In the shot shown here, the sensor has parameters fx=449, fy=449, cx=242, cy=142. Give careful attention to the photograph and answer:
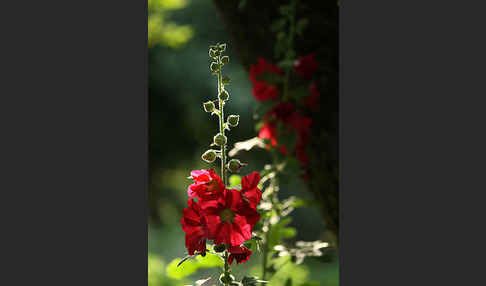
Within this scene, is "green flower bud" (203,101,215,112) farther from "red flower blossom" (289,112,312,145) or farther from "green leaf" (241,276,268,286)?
"red flower blossom" (289,112,312,145)

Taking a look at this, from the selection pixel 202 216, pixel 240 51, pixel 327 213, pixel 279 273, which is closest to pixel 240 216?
pixel 202 216

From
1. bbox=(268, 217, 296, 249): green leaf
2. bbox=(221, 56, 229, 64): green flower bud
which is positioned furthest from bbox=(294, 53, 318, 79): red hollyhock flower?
bbox=(221, 56, 229, 64): green flower bud

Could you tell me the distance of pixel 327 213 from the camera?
1294 mm

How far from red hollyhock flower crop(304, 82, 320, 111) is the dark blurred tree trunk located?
0.13ft

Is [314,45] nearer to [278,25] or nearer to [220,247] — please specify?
[278,25]

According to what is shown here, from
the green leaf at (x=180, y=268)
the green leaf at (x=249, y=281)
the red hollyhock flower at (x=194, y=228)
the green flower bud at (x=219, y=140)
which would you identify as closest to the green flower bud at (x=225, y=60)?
the green flower bud at (x=219, y=140)

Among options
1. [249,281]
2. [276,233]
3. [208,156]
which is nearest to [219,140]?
[208,156]

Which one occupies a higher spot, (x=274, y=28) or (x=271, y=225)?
(x=274, y=28)

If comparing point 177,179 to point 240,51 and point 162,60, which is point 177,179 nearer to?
point 162,60

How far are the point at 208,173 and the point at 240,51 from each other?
73 centimetres

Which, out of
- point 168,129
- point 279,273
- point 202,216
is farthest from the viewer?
A: point 168,129

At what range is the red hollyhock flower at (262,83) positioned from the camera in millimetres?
1286

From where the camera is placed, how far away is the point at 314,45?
1.36 m

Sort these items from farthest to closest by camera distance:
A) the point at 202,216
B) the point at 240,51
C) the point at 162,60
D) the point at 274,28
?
the point at 162,60
the point at 240,51
the point at 274,28
the point at 202,216
